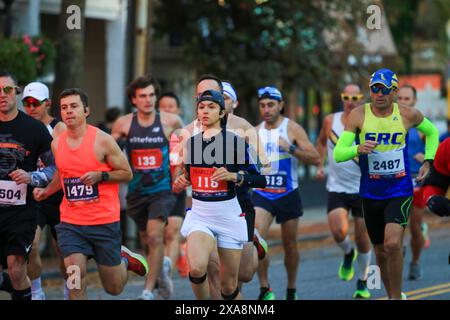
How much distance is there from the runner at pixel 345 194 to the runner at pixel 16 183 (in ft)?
14.0

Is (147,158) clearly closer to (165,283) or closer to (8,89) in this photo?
(165,283)

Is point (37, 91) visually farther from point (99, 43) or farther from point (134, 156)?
point (99, 43)

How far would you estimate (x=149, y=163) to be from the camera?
39.9 feet

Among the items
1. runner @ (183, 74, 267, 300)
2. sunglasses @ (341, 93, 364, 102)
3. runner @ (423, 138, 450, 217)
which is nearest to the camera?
runner @ (423, 138, 450, 217)

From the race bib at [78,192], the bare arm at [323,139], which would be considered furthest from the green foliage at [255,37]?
the race bib at [78,192]

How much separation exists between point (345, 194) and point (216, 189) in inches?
165

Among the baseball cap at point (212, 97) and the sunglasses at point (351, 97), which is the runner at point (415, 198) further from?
the baseball cap at point (212, 97)

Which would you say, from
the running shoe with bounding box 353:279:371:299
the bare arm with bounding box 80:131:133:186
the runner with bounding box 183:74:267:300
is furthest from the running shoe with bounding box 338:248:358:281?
the bare arm with bounding box 80:131:133:186

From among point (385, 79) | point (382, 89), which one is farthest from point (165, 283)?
point (385, 79)

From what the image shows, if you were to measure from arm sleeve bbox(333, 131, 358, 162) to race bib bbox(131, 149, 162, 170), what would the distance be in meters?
2.63

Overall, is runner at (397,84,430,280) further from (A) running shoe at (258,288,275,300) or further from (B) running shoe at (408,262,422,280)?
(A) running shoe at (258,288,275,300)

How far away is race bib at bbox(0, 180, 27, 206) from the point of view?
962cm

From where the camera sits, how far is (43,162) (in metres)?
9.91

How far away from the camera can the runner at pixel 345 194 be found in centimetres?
1291
